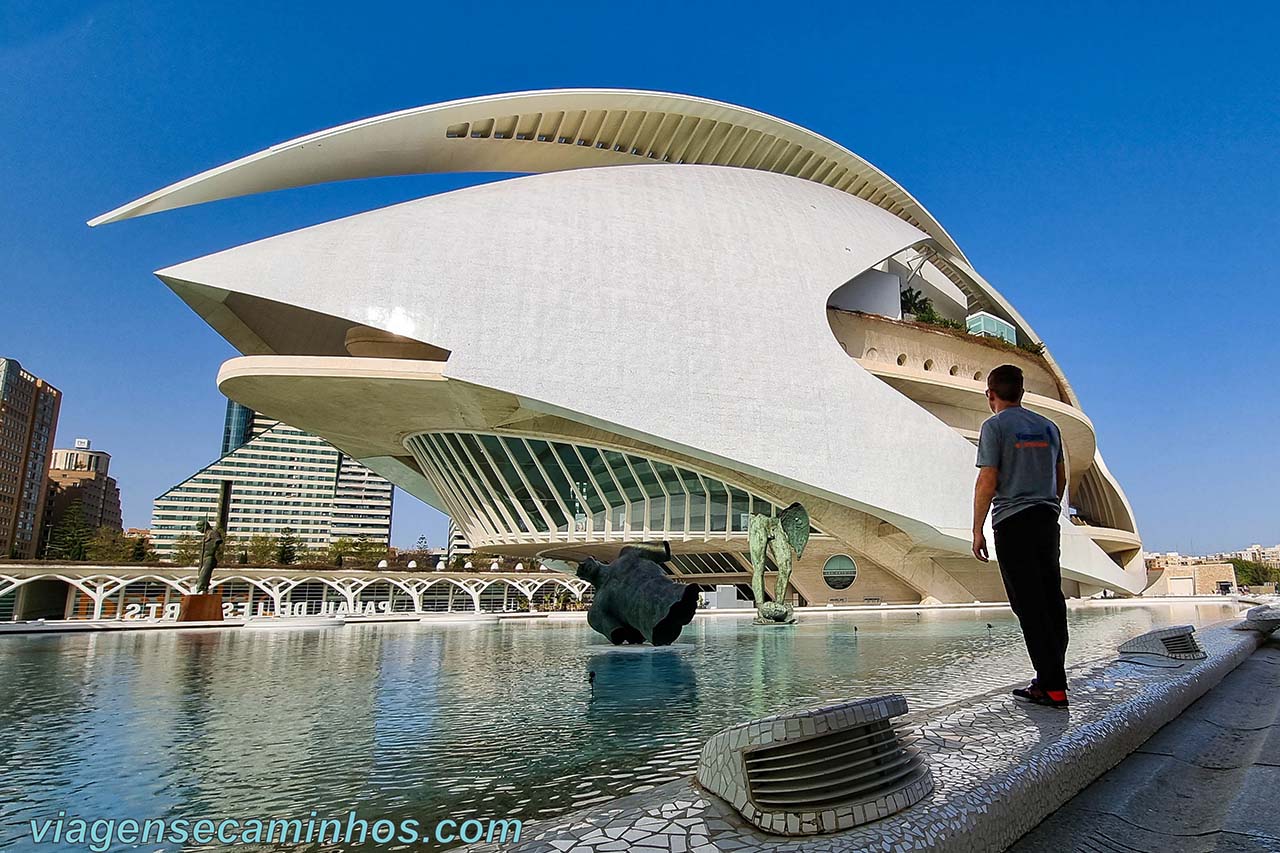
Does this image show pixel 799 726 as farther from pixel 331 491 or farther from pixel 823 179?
pixel 331 491

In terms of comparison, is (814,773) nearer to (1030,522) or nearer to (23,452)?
(1030,522)

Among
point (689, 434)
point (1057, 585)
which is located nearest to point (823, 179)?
point (689, 434)

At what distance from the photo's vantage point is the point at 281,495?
4065 inches

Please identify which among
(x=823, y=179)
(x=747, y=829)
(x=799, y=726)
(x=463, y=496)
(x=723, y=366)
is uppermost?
(x=823, y=179)

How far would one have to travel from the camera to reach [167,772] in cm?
286

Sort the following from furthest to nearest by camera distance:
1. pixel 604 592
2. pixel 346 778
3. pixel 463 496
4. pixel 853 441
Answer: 1. pixel 463 496
2. pixel 853 441
3. pixel 604 592
4. pixel 346 778

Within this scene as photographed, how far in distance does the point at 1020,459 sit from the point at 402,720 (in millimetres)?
3419

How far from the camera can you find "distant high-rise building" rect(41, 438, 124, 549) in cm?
8487

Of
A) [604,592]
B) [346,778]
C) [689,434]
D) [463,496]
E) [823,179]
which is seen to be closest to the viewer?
[346,778]

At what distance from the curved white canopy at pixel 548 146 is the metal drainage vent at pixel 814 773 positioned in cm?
2137

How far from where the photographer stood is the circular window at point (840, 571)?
80.0 ft

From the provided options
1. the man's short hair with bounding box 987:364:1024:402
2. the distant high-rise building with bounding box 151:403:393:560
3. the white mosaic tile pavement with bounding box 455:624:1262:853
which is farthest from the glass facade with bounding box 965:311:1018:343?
the distant high-rise building with bounding box 151:403:393:560

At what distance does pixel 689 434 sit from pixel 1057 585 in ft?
47.3

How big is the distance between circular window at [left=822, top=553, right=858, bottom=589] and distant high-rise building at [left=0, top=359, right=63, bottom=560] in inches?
2888
